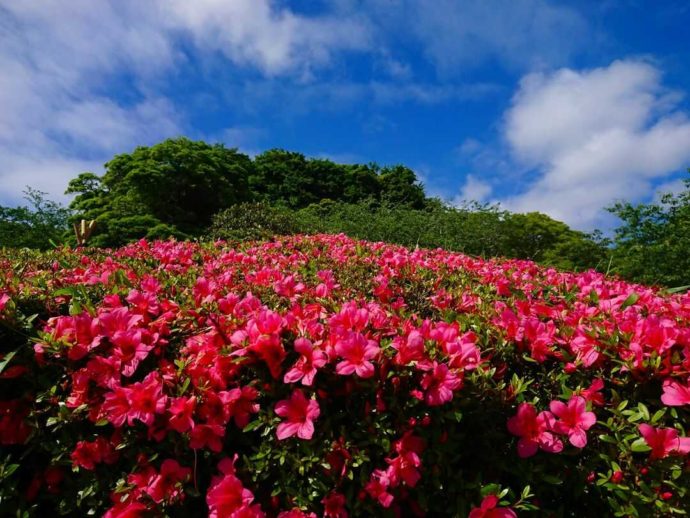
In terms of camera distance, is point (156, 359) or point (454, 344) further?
point (156, 359)

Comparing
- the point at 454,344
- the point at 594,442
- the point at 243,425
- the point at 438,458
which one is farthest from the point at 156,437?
the point at 594,442

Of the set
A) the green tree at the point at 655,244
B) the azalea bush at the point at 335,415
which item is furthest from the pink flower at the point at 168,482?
the green tree at the point at 655,244

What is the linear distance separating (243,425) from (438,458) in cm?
64

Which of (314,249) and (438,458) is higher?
(314,249)

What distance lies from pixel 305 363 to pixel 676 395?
1.22 meters

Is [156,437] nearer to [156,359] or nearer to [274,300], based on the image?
[156,359]

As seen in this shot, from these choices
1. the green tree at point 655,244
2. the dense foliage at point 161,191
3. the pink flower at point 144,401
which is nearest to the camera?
the pink flower at point 144,401

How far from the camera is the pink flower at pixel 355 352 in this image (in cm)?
153

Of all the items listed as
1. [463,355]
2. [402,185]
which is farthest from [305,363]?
[402,185]

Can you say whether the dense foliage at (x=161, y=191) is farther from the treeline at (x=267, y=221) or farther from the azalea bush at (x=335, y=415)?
the azalea bush at (x=335, y=415)

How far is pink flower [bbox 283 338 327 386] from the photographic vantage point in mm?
1545

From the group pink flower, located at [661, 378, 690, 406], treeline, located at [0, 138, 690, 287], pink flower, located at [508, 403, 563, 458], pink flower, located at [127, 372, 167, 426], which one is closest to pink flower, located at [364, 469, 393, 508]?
pink flower, located at [508, 403, 563, 458]

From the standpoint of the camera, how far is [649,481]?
1611 millimetres

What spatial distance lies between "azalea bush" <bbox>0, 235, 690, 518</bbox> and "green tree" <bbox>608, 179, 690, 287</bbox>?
27.7 feet
